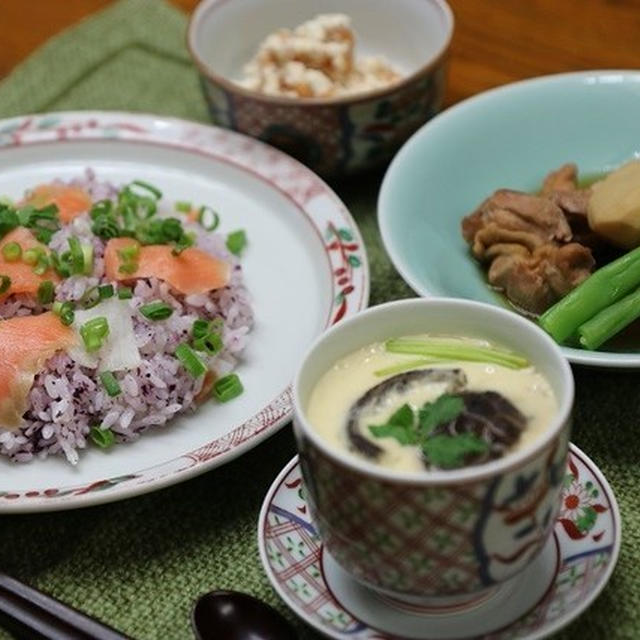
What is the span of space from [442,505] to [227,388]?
0.66 metres

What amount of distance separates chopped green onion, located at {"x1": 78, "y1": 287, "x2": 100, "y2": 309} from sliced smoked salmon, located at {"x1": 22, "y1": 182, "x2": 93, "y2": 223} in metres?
0.24

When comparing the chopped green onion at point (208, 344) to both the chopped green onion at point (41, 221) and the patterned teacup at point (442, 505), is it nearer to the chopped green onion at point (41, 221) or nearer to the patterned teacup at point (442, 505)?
the chopped green onion at point (41, 221)

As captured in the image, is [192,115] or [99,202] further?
[192,115]

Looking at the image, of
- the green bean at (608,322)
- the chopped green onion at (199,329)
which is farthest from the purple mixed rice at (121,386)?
the green bean at (608,322)

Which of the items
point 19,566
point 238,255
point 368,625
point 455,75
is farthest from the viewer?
point 455,75

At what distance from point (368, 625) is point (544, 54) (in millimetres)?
1624

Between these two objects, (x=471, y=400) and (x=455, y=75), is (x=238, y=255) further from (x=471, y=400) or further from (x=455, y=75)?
(x=471, y=400)

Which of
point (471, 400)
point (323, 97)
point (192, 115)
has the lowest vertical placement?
point (192, 115)

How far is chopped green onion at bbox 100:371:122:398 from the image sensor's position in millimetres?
1663

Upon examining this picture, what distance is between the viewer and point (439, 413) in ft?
3.94

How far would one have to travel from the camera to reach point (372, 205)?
7.43 ft

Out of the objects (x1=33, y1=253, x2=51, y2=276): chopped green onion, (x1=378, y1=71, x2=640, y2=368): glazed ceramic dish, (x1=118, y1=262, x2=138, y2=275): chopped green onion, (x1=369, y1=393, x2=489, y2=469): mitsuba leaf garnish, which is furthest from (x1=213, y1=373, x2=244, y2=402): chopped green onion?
(x1=369, y1=393, x2=489, y2=469): mitsuba leaf garnish

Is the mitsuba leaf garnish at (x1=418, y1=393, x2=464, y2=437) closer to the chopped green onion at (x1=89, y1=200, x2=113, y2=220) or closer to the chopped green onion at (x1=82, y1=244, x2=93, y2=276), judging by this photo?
the chopped green onion at (x1=82, y1=244, x2=93, y2=276)

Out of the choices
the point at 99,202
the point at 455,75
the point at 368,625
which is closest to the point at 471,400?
the point at 368,625
